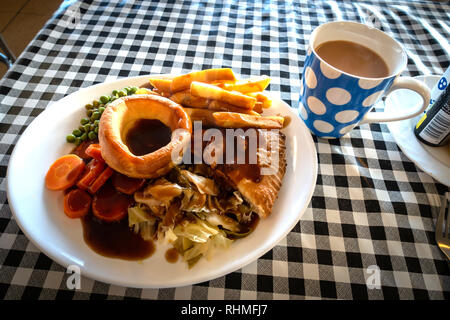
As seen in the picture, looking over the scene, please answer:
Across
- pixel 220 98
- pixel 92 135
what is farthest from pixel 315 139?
pixel 92 135

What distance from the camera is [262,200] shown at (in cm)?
144

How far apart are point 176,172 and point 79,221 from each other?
0.58 meters

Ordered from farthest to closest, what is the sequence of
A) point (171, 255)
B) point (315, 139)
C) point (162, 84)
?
point (315, 139) < point (162, 84) < point (171, 255)

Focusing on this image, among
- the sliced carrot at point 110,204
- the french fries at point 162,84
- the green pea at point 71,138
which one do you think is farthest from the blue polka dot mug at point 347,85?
the green pea at point 71,138

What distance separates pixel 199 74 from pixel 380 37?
1134mm

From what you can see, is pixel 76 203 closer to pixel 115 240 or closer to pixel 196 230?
pixel 115 240

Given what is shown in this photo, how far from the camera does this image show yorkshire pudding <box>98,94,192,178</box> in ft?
4.81

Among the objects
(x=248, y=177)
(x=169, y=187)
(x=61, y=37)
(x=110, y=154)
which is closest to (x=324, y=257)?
(x=248, y=177)

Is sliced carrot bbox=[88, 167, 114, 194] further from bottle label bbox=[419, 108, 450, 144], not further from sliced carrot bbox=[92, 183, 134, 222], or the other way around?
bottle label bbox=[419, 108, 450, 144]

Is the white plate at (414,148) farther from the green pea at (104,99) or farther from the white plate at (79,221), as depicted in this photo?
the green pea at (104,99)

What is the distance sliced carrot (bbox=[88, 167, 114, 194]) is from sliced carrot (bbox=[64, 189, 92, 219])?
46 millimetres

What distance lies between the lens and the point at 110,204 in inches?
59.4

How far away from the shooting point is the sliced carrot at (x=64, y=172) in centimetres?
151

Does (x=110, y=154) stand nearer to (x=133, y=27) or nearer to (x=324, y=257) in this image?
(x=324, y=257)
